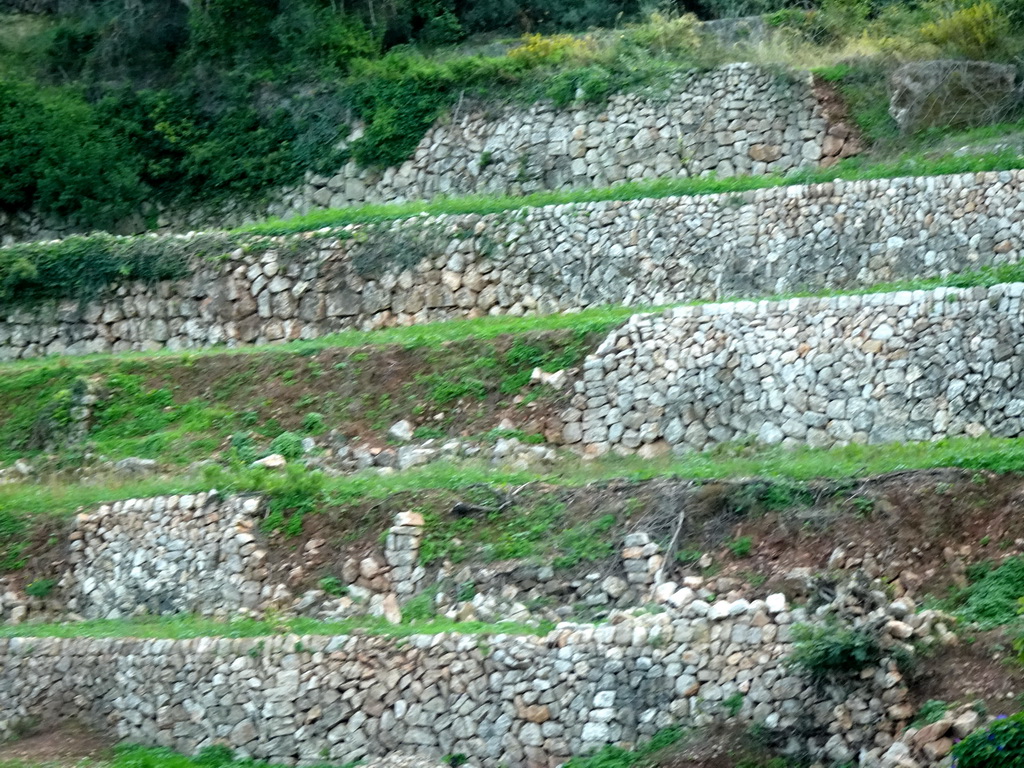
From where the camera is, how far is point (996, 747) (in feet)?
39.9

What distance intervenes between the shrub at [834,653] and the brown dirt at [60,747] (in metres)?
9.10

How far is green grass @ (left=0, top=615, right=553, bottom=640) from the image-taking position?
17.0 meters

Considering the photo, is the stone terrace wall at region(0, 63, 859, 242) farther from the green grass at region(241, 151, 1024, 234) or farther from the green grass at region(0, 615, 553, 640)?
the green grass at region(0, 615, 553, 640)

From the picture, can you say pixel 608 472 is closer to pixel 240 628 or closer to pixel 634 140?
pixel 240 628

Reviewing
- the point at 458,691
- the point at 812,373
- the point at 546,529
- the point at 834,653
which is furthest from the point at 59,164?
the point at 834,653

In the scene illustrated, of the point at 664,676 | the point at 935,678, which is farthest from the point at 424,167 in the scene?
the point at 935,678

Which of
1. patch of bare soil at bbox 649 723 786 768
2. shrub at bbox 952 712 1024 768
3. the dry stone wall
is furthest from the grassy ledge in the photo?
the dry stone wall

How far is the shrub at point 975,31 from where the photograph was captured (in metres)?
26.3

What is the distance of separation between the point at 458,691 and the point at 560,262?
10.3m

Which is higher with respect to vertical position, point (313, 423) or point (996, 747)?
point (996, 747)

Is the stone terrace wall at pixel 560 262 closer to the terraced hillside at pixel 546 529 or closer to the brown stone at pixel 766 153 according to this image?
the terraced hillside at pixel 546 529

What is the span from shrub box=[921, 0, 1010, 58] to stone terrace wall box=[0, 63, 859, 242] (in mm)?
2591

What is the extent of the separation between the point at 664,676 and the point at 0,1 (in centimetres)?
3111

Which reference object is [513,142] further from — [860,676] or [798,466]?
[860,676]
